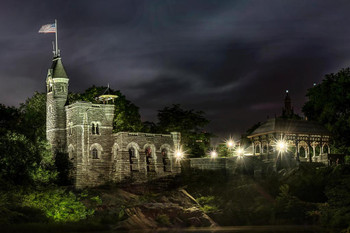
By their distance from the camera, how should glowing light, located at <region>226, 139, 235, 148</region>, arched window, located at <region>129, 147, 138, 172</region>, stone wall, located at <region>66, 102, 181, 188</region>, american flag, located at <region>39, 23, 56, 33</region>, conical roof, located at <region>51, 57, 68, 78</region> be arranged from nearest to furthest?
1. stone wall, located at <region>66, 102, 181, 188</region>
2. arched window, located at <region>129, 147, 138, 172</region>
3. american flag, located at <region>39, 23, 56, 33</region>
4. conical roof, located at <region>51, 57, 68, 78</region>
5. glowing light, located at <region>226, 139, 235, 148</region>

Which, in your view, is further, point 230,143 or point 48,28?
point 230,143

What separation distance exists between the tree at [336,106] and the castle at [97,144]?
16.2 meters

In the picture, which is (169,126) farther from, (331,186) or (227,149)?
(331,186)

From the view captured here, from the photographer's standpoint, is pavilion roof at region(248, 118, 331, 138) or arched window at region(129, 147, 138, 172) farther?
arched window at region(129, 147, 138, 172)

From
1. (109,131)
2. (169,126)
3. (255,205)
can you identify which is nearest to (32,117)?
(109,131)

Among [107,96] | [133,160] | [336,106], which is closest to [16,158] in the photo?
[133,160]

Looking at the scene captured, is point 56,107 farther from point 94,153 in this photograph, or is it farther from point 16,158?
point 16,158

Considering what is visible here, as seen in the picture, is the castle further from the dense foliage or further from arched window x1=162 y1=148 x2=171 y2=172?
the dense foliage

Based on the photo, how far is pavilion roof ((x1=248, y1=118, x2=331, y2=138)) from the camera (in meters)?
64.2

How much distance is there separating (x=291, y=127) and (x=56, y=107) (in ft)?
78.3

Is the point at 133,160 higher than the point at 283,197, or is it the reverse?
the point at 133,160

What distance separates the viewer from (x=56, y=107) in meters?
69.0

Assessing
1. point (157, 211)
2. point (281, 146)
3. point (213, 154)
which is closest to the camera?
point (157, 211)

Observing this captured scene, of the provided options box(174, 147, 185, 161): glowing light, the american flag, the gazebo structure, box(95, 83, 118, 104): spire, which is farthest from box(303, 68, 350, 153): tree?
the american flag
